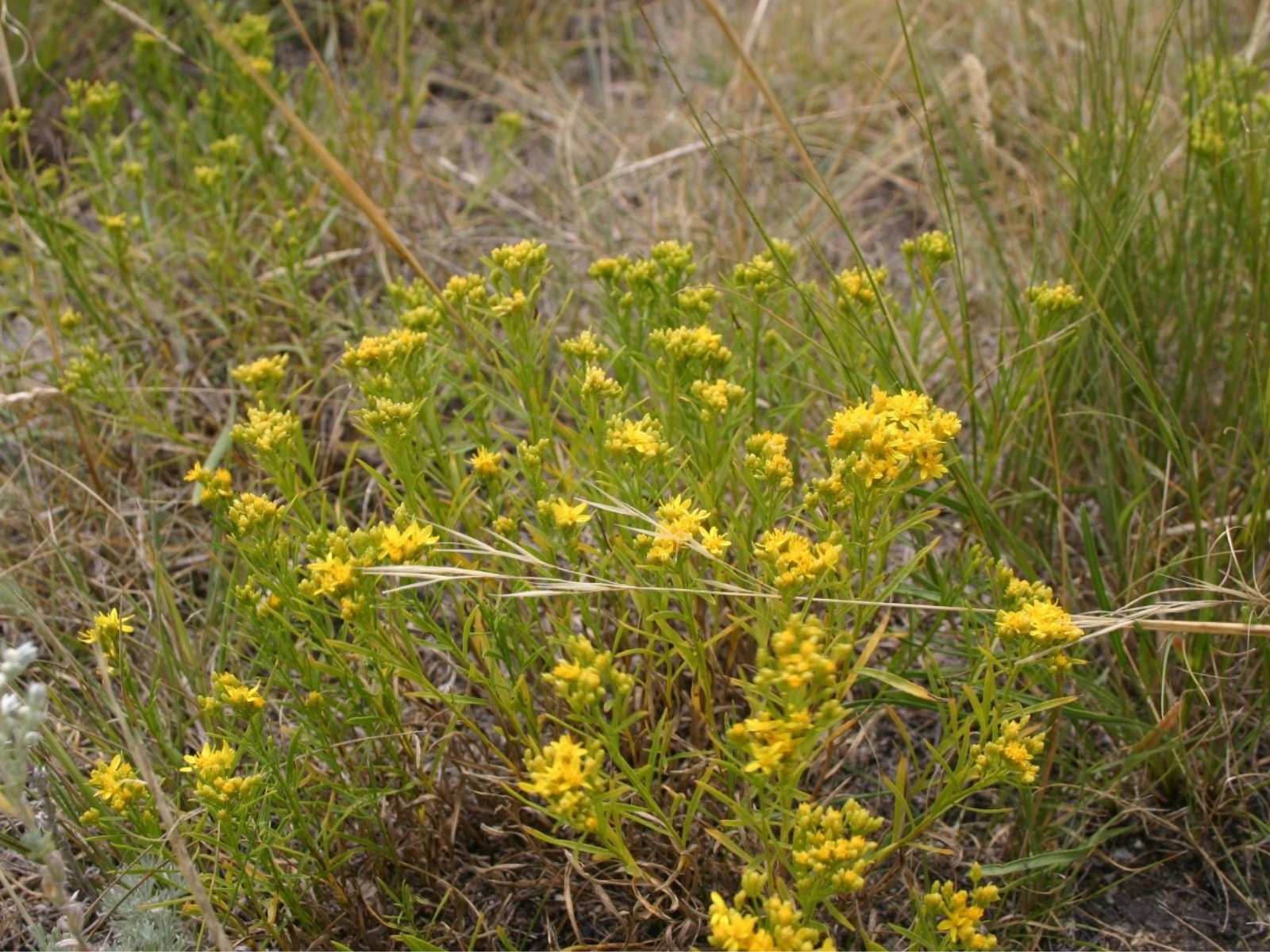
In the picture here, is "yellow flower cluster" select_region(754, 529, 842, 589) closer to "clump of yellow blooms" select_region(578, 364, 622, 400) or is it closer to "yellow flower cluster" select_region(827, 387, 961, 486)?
"yellow flower cluster" select_region(827, 387, 961, 486)

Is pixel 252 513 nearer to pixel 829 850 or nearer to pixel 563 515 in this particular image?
pixel 563 515

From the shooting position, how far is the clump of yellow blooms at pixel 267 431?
1.84 m

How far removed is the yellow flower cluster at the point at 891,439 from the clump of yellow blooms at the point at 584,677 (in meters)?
0.42

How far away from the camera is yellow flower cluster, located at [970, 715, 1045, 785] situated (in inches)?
62.4

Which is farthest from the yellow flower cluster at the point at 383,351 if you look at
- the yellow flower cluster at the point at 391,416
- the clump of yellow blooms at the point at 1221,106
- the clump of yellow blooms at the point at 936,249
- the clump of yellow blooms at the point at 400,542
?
the clump of yellow blooms at the point at 1221,106

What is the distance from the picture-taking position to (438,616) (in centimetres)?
252

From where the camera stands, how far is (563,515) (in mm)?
1749

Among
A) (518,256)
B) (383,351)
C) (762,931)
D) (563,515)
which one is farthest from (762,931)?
(518,256)

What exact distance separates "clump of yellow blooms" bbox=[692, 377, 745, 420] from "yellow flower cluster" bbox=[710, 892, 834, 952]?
74 centimetres

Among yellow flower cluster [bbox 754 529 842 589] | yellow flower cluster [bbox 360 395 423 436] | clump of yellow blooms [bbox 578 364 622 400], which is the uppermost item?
yellow flower cluster [bbox 360 395 423 436]

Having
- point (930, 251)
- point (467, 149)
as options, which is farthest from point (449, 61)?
point (930, 251)

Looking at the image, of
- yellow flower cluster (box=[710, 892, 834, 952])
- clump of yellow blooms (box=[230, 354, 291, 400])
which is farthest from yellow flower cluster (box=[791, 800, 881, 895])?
clump of yellow blooms (box=[230, 354, 291, 400])

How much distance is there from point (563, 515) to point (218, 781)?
0.59 metres

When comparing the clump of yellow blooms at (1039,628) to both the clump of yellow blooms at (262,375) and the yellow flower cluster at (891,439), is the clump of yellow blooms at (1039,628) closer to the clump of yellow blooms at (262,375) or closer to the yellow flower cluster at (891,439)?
the yellow flower cluster at (891,439)
